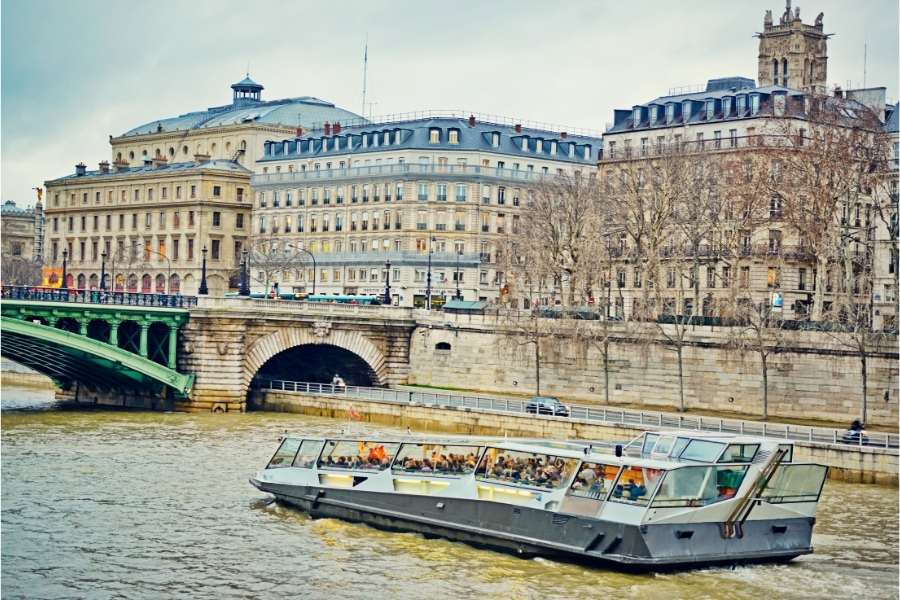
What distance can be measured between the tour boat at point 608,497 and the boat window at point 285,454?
10.8ft

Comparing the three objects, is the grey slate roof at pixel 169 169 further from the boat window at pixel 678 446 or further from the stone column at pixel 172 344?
the boat window at pixel 678 446

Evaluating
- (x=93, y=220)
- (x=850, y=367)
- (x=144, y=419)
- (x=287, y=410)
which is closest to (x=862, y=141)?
(x=850, y=367)

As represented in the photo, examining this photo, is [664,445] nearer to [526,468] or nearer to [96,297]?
[526,468]

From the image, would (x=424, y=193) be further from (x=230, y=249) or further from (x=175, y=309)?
(x=175, y=309)

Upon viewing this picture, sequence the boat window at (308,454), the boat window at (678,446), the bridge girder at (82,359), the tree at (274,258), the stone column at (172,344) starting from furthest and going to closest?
the tree at (274,258) < the stone column at (172,344) < the bridge girder at (82,359) < the boat window at (308,454) < the boat window at (678,446)

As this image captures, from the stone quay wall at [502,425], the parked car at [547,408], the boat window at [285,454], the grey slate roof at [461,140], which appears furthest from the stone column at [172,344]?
the grey slate roof at [461,140]

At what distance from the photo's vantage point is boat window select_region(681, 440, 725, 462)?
4166cm

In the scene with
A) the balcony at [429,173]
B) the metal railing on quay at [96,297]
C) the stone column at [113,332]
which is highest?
the balcony at [429,173]

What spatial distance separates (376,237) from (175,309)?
41.5m

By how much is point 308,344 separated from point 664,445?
127 ft

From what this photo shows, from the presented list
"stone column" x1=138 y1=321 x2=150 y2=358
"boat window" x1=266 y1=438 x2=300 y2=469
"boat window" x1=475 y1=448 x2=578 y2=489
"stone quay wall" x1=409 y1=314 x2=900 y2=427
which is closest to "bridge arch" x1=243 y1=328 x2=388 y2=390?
"stone quay wall" x1=409 y1=314 x2=900 y2=427

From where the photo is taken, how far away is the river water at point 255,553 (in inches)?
1523

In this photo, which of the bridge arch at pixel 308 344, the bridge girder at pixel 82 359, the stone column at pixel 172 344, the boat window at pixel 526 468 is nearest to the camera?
the boat window at pixel 526 468

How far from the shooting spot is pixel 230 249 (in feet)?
428
